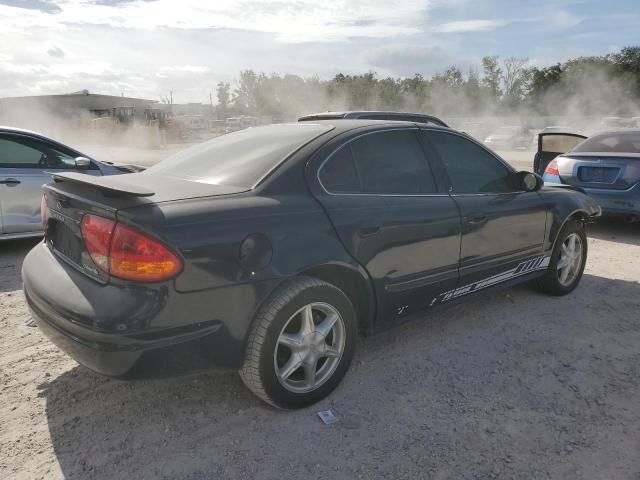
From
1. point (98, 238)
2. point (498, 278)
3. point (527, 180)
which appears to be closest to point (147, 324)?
point (98, 238)

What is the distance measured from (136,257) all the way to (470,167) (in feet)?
8.02

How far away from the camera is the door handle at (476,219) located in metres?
3.40

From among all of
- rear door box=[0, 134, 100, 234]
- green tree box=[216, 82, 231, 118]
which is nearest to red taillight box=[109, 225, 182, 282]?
rear door box=[0, 134, 100, 234]

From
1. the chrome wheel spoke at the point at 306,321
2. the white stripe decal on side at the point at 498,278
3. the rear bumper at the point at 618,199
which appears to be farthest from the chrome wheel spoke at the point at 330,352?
the rear bumper at the point at 618,199

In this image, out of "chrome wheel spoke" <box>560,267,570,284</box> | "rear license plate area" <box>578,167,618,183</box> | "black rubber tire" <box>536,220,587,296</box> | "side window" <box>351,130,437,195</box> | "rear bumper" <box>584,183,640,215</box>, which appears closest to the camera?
"side window" <box>351,130,437,195</box>

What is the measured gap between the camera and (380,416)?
261 cm

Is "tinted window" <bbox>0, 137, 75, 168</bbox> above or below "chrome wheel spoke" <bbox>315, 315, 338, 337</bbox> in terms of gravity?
above

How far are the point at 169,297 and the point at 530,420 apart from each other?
6.25 feet

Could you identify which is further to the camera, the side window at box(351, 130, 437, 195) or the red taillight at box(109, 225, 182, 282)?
the side window at box(351, 130, 437, 195)

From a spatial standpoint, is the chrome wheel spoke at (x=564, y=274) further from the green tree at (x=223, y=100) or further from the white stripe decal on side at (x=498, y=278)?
the green tree at (x=223, y=100)

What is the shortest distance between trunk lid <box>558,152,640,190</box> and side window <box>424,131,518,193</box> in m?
3.25

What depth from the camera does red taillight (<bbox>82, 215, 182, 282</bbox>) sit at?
2.15m

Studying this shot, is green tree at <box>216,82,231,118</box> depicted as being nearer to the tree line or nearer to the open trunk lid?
the tree line

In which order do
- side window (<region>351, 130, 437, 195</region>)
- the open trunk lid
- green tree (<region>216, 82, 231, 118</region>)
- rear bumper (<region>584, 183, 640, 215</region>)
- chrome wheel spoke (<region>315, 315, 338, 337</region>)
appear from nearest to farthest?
the open trunk lid
chrome wheel spoke (<region>315, 315, 338, 337</region>)
side window (<region>351, 130, 437, 195</region>)
rear bumper (<region>584, 183, 640, 215</region>)
green tree (<region>216, 82, 231, 118</region>)
